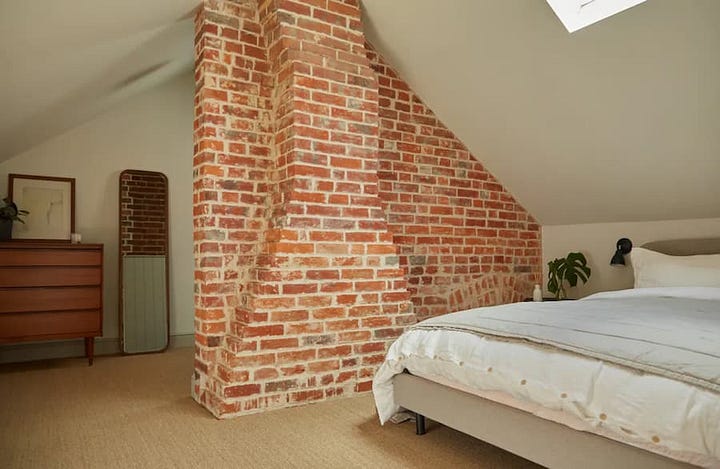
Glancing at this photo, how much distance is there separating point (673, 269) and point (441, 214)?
167 centimetres

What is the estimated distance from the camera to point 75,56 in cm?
315

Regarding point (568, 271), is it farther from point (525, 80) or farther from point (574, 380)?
point (574, 380)

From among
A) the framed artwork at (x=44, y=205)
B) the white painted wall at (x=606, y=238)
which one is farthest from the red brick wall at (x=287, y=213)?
the framed artwork at (x=44, y=205)

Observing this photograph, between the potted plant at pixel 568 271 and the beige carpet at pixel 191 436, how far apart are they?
7.07ft

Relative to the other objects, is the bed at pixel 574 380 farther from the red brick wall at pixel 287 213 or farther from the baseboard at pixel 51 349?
the baseboard at pixel 51 349

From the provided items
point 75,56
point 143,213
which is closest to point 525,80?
point 75,56

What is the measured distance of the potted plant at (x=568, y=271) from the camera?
4.38 meters

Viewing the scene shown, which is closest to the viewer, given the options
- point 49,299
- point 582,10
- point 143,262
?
point 582,10

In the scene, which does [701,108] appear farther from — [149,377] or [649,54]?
[149,377]

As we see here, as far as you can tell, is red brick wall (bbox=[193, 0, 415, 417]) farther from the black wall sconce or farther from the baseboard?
the baseboard

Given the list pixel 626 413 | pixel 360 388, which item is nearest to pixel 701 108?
pixel 626 413

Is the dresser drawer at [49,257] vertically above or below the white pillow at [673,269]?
above

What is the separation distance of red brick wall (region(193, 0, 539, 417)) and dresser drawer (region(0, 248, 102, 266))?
1.62 metres

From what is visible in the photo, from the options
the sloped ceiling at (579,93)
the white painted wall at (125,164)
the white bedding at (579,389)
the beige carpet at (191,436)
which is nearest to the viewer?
the white bedding at (579,389)
